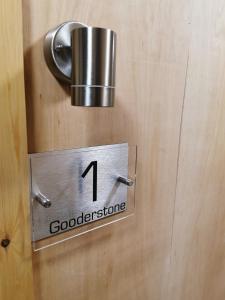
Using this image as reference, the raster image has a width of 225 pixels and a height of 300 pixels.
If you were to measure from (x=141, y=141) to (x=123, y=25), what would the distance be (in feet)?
0.83

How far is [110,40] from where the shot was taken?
0.34m

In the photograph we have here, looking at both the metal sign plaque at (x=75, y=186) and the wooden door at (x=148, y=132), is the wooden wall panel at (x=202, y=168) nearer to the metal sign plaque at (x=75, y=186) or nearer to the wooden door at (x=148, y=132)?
the wooden door at (x=148, y=132)

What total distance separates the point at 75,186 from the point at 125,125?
6.9 inches

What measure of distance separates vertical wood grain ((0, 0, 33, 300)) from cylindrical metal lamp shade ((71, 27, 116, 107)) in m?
0.09

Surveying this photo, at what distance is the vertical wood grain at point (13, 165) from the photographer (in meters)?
0.35

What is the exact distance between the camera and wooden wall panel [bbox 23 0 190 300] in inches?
16.8

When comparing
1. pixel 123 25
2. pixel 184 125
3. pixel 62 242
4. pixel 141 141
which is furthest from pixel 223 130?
pixel 62 242

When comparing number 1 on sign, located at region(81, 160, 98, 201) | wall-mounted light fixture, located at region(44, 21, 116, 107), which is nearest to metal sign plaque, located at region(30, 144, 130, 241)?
number 1 on sign, located at region(81, 160, 98, 201)

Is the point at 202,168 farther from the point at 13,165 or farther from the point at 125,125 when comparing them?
the point at 13,165

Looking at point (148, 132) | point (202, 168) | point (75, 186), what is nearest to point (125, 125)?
point (148, 132)

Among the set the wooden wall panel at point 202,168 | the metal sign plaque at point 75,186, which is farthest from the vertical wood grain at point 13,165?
the wooden wall panel at point 202,168

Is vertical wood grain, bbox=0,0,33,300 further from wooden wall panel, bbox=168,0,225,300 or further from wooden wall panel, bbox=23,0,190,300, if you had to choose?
wooden wall panel, bbox=168,0,225,300

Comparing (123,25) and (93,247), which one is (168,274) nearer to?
(93,247)

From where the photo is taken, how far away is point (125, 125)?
55 cm
